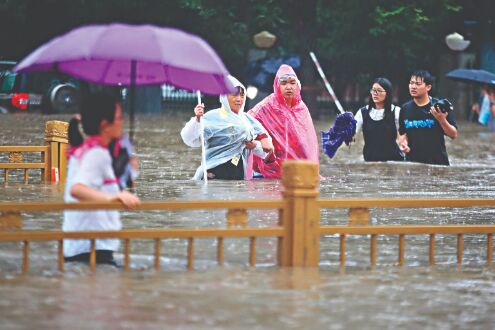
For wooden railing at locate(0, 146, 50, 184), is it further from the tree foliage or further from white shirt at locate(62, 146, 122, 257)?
the tree foliage

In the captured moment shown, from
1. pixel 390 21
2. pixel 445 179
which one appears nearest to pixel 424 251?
pixel 445 179

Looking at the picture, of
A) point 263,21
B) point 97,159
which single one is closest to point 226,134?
point 97,159

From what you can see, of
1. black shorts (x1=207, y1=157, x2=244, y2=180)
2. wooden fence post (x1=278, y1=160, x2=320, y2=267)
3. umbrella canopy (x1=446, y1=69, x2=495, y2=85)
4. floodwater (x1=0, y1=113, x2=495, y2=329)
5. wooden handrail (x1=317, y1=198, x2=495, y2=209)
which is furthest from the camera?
umbrella canopy (x1=446, y1=69, x2=495, y2=85)

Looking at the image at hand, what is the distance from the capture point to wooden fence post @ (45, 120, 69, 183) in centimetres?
1780

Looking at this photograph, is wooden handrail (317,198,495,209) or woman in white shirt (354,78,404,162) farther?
woman in white shirt (354,78,404,162)

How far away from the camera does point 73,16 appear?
4778 cm

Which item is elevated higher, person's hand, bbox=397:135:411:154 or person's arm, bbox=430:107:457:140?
person's arm, bbox=430:107:457:140

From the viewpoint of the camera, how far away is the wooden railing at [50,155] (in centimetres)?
1773

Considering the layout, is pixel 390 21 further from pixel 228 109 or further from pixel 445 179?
pixel 228 109

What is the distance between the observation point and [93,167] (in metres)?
9.88

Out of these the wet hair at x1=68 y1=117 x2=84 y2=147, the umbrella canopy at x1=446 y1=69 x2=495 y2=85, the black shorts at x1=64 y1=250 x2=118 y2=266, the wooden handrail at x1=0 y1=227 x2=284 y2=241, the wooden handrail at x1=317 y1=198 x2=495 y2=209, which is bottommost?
the black shorts at x1=64 y1=250 x2=118 y2=266

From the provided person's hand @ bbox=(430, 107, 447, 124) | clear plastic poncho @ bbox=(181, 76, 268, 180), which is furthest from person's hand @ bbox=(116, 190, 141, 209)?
person's hand @ bbox=(430, 107, 447, 124)

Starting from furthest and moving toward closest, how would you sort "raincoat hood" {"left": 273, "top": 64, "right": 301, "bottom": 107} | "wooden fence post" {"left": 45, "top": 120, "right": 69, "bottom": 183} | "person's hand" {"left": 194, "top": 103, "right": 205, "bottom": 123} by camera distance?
"raincoat hood" {"left": 273, "top": 64, "right": 301, "bottom": 107}
"wooden fence post" {"left": 45, "top": 120, "right": 69, "bottom": 183}
"person's hand" {"left": 194, "top": 103, "right": 205, "bottom": 123}

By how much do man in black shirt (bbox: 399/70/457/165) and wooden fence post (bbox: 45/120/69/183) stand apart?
4.28 m
